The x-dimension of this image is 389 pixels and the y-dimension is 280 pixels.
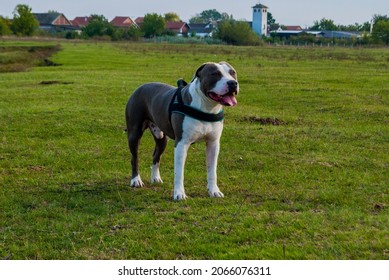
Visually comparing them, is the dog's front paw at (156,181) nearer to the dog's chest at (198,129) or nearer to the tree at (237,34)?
the dog's chest at (198,129)

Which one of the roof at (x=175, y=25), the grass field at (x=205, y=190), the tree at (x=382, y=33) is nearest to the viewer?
the grass field at (x=205, y=190)

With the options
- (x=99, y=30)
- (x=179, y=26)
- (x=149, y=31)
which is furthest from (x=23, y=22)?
(x=179, y=26)

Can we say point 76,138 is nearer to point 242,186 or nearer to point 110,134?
point 110,134

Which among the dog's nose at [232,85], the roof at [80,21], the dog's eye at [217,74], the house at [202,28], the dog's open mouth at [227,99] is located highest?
the dog's eye at [217,74]

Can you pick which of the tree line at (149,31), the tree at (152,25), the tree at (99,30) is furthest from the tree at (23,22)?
the tree at (152,25)

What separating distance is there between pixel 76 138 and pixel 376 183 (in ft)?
20.7

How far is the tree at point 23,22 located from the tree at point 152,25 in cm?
2189

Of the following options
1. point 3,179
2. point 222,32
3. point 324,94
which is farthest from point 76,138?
point 222,32

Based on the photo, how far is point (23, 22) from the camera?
99938 mm

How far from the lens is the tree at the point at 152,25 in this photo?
113438 millimetres

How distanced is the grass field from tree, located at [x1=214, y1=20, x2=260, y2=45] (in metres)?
74.5

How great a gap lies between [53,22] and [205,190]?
13398 centimetres

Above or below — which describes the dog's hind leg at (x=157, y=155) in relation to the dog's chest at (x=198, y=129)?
below

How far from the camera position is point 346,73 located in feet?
91.7
